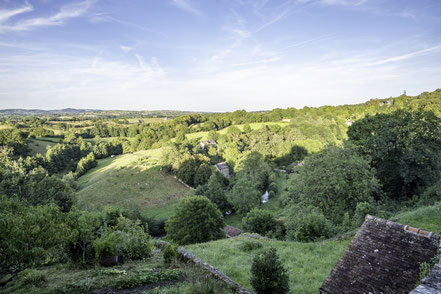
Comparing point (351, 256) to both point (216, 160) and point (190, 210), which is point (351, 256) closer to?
point (190, 210)

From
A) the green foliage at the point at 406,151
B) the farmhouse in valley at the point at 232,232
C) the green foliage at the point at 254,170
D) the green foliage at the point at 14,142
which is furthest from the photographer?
the green foliage at the point at 14,142

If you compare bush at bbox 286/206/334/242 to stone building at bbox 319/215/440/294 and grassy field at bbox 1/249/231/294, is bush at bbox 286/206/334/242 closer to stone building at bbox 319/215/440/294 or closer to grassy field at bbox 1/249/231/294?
stone building at bbox 319/215/440/294

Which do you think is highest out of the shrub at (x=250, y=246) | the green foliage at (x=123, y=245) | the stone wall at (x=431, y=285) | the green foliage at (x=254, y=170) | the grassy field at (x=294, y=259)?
the stone wall at (x=431, y=285)

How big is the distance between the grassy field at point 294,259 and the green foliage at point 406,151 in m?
12.6

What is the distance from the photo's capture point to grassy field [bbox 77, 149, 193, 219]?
42.5 m

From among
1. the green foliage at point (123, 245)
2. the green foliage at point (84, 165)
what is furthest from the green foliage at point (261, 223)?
the green foliage at point (84, 165)

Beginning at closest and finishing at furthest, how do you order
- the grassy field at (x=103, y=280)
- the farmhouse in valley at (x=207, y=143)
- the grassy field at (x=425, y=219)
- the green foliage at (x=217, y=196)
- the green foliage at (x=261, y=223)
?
the grassy field at (x=103, y=280), the grassy field at (x=425, y=219), the green foliage at (x=261, y=223), the green foliage at (x=217, y=196), the farmhouse in valley at (x=207, y=143)

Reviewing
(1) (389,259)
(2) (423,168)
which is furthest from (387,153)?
(1) (389,259)

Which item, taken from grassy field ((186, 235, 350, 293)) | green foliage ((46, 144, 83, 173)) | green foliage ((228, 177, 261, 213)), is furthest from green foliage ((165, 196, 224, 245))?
green foliage ((46, 144, 83, 173))

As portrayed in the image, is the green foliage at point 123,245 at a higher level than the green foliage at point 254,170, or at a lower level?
higher

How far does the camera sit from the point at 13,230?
569 centimetres

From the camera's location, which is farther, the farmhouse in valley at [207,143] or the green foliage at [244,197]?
the farmhouse in valley at [207,143]

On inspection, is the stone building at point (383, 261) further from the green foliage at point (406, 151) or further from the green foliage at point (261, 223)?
the green foliage at point (406, 151)

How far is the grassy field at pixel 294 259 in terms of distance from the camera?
9.01 metres
